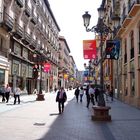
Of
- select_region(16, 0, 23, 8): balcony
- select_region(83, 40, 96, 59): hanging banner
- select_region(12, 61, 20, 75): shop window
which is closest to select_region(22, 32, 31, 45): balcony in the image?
select_region(12, 61, 20, 75): shop window

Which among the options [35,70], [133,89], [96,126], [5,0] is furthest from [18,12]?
[96,126]

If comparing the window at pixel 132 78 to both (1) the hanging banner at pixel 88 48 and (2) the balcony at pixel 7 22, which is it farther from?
(2) the balcony at pixel 7 22

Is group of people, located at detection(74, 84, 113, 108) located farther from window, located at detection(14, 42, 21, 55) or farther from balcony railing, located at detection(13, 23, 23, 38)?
balcony railing, located at detection(13, 23, 23, 38)

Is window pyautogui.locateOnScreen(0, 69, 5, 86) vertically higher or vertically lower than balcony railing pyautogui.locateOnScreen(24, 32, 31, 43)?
lower

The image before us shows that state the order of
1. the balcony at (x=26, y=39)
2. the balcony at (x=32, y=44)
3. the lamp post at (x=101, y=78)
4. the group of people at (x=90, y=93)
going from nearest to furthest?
the lamp post at (x=101, y=78) → the group of people at (x=90, y=93) → the balcony at (x=26, y=39) → the balcony at (x=32, y=44)

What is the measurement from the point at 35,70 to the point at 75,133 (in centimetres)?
3783

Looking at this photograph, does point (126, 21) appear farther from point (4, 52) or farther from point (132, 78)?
point (4, 52)

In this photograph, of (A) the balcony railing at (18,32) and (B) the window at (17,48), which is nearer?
(A) the balcony railing at (18,32)

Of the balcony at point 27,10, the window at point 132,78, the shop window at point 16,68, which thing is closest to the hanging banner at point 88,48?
the window at point 132,78

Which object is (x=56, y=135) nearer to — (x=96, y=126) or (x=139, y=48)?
(x=96, y=126)

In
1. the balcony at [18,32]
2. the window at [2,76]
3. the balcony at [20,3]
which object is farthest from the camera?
the balcony at [20,3]

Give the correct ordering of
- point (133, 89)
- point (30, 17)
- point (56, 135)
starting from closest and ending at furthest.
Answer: point (56, 135) < point (133, 89) < point (30, 17)

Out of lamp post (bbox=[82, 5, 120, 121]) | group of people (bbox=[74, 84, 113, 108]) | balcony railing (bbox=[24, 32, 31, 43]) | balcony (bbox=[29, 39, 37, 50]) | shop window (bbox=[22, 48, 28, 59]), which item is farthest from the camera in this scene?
balcony (bbox=[29, 39, 37, 50])

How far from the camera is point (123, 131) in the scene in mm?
10594
